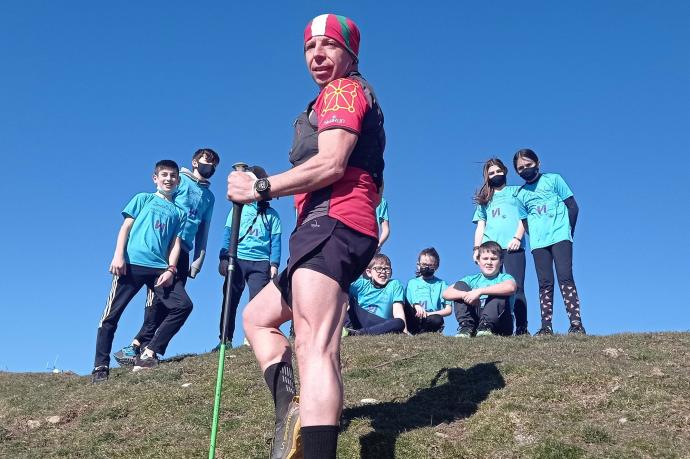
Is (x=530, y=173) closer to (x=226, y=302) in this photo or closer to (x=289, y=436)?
(x=226, y=302)

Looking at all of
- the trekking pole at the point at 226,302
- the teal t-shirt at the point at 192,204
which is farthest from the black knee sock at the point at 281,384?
the teal t-shirt at the point at 192,204

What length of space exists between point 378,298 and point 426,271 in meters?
1.09

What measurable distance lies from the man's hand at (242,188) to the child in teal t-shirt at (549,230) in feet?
26.0

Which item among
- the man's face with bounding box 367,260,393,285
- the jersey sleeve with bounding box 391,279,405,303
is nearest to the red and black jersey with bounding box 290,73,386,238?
the jersey sleeve with bounding box 391,279,405,303

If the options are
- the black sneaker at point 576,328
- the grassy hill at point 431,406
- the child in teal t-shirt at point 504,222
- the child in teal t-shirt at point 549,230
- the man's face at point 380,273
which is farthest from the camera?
the man's face at point 380,273

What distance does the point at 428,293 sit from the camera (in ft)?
48.8

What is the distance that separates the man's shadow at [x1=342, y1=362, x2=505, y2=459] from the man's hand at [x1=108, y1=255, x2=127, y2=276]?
545 cm

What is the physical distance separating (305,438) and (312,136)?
2.09 m

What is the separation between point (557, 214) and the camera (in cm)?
1318

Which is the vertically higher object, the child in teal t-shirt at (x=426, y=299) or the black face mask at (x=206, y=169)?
the black face mask at (x=206, y=169)

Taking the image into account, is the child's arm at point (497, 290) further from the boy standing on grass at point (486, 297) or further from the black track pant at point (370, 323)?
the black track pant at point (370, 323)

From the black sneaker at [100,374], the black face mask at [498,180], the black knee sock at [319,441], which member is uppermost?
the black face mask at [498,180]

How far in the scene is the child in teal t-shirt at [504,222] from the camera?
538 inches

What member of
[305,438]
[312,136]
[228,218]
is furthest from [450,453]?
[228,218]
